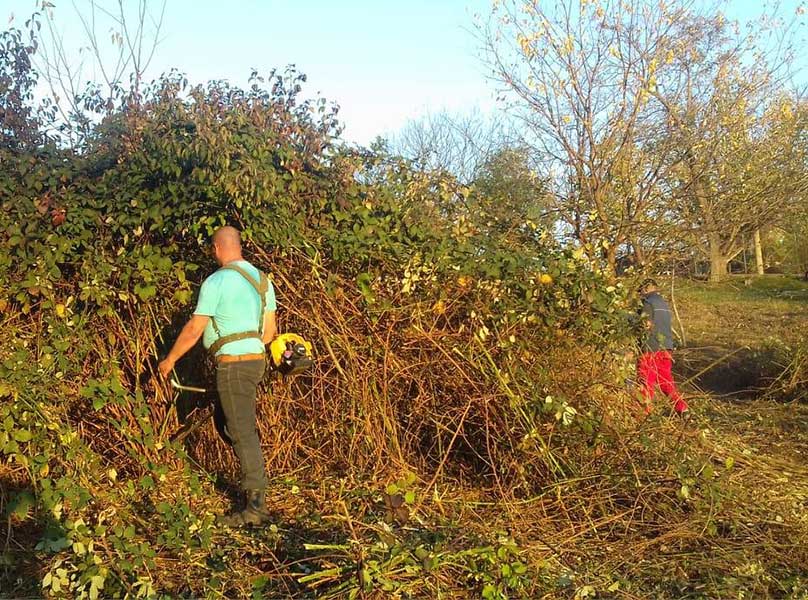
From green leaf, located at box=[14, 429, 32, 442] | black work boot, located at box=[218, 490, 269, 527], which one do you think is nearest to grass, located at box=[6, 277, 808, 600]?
black work boot, located at box=[218, 490, 269, 527]

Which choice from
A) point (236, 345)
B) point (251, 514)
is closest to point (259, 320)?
point (236, 345)

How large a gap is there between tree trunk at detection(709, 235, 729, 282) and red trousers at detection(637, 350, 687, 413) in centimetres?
518

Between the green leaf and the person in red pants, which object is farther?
the person in red pants

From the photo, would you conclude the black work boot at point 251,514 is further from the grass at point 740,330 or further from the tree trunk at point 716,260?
the tree trunk at point 716,260

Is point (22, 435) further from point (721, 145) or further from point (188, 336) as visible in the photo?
point (721, 145)

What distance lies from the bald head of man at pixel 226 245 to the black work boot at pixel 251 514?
1.45 m

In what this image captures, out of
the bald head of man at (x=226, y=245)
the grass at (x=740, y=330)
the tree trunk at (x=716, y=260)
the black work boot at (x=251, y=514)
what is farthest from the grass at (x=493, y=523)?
the tree trunk at (x=716, y=260)

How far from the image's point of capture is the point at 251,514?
4824mm

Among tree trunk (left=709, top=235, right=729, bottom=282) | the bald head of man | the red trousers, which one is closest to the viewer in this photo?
the bald head of man

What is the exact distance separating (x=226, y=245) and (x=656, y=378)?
309 centimetres

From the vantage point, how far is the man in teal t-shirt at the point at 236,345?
15.8 ft

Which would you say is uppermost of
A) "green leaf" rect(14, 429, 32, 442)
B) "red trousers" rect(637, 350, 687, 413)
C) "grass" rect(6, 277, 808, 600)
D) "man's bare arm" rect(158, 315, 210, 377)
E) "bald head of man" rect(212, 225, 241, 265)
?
"bald head of man" rect(212, 225, 241, 265)

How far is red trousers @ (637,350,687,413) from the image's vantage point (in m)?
5.35

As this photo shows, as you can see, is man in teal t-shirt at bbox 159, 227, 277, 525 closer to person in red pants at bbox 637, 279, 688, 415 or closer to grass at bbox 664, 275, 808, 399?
person in red pants at bbox 637, 279, 688, 415
